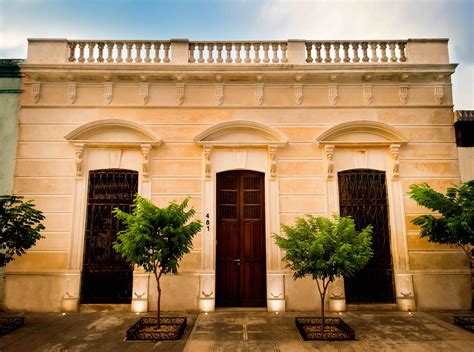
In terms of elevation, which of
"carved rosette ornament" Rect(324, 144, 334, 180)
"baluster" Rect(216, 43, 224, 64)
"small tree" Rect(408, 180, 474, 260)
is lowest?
"small tree" Rect(408, 180, 474, 260)

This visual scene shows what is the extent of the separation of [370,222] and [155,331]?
5.71 metres

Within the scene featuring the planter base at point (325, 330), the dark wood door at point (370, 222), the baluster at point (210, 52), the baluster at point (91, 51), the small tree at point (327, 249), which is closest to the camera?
the small tree at point (327, 249)

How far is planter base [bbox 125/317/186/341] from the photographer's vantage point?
19.4ft

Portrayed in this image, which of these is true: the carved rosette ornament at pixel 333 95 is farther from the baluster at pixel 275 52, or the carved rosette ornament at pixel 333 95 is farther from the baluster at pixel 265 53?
the baluster at pixel 265 53

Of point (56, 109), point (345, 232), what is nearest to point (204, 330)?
point (345, 232)

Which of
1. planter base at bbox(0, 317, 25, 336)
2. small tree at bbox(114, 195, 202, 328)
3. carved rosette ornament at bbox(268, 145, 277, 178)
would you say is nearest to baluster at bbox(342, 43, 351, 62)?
carved rosette ornament at bbox(268, 145, 277, 178)

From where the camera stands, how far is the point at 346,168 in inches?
335

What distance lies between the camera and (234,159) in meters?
8.48

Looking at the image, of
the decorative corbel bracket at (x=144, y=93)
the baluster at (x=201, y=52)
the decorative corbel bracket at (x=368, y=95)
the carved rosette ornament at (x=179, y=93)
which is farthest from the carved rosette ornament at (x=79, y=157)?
the decorative corbel bracket at (x=368, y=95)

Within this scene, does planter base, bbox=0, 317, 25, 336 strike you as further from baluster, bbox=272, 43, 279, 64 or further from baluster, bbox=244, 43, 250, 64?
baluster, bbox=272, 43, 279, 64

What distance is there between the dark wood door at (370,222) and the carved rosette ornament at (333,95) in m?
1.92

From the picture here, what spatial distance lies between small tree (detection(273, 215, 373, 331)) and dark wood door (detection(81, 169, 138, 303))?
430 centimetres

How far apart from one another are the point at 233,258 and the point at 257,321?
67.1 inches

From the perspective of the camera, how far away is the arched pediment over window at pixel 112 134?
27.6 ft
